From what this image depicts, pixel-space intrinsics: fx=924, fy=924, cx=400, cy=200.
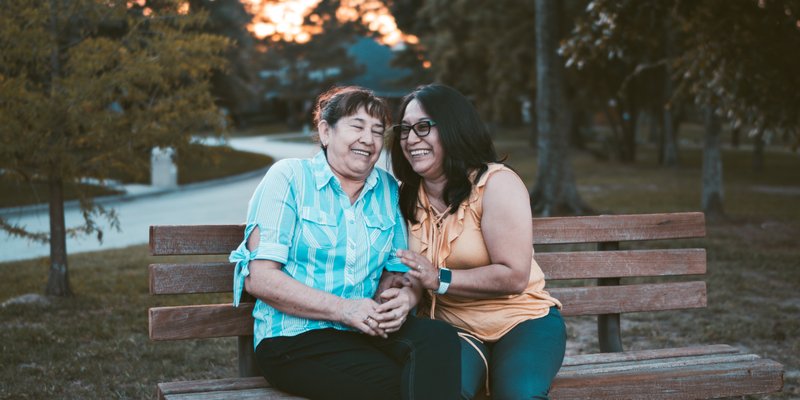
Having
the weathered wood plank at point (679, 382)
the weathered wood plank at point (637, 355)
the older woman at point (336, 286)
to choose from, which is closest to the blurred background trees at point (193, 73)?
the older woman at point (336, 286)

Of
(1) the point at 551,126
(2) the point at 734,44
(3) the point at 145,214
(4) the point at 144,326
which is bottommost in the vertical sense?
(3) the point at 145,214

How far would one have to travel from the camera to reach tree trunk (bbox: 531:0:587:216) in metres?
14.1

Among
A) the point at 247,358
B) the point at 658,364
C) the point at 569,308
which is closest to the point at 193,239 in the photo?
the point at 247,358

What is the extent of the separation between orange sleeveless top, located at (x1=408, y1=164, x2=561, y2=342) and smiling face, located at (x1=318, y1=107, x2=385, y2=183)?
393 mm

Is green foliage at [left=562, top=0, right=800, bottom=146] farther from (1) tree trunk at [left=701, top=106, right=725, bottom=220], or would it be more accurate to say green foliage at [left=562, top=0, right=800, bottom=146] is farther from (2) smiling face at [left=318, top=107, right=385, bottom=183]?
(2) smiling face at [left=318, top=107, right=385, bottom=183]

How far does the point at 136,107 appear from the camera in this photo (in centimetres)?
801

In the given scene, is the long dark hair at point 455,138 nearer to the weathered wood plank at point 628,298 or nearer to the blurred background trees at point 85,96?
the weathered wood plank at point 628,298

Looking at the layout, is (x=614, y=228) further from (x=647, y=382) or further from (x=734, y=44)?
(x=734, y=44)

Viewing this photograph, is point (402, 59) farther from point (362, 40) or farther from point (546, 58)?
point (546, 58)

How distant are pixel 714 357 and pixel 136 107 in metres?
5.58

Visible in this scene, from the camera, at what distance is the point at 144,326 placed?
6684 mm

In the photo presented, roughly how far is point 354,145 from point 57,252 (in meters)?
4.99

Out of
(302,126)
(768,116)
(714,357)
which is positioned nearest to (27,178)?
(714,357)

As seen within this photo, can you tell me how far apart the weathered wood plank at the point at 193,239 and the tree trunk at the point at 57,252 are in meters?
4.33
